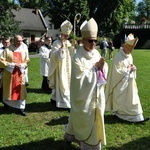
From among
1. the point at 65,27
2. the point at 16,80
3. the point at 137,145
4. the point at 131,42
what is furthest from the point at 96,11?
the point at 137,145

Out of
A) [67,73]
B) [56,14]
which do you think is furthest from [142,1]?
[67,73]

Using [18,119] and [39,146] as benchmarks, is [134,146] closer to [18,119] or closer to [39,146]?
[39,146]

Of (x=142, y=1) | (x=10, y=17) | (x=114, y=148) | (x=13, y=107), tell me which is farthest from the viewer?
(x=142, y=1)

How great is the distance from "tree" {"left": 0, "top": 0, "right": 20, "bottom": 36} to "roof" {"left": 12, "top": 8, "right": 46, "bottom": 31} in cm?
1954

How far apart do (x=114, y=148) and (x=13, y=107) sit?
11.2ft

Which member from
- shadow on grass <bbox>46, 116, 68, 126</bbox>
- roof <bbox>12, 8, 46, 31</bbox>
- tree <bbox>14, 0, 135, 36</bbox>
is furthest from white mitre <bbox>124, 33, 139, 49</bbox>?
roof <bbox>12, 8, 46, 31</bbox>

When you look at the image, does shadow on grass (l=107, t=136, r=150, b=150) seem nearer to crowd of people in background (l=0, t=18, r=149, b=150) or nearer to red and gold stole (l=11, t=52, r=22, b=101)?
crowd of people in background (l=0, t=18, r=149, b=150)

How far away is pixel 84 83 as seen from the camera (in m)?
5.48

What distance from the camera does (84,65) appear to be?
5590 mm

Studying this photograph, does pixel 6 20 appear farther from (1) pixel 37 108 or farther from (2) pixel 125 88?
(2) pixel 125 88

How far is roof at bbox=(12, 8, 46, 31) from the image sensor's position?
189 feet

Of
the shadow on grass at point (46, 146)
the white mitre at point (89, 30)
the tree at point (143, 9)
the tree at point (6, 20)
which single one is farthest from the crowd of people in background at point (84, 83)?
the tree at point (143, 9)

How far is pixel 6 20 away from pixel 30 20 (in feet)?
78.3

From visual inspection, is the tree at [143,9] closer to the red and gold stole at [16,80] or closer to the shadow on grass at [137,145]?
the red and gold stole at [16,80]
